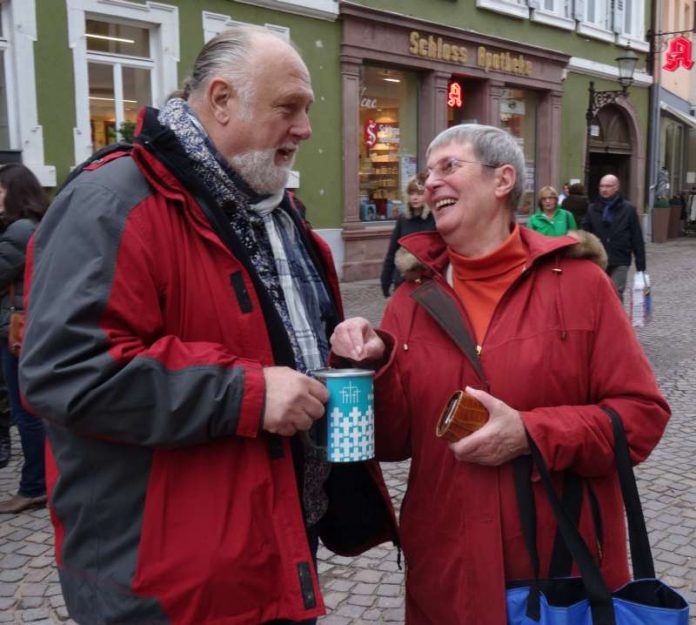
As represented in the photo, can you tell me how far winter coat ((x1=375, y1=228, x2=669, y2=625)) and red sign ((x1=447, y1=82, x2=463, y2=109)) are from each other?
567 inches

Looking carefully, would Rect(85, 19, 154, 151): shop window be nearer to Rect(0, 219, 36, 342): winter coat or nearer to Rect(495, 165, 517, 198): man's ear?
Rect(0, 219, 36, 342): winter coat

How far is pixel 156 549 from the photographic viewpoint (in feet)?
5.25

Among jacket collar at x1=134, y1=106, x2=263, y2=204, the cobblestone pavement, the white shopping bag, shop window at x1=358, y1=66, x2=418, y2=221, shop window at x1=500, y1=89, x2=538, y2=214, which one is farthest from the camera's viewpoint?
shop window at x1=500, y1=89, x2=538, y2=214

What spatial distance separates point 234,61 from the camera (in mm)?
1745

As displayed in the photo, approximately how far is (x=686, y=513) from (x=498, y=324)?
2.93 meters

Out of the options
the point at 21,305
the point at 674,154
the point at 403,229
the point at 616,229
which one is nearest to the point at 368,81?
the point at 616,229

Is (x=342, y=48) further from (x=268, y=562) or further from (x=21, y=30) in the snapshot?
(x=268, y=562)

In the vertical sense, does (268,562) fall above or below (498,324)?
below

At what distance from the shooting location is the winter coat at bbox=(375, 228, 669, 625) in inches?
73.8

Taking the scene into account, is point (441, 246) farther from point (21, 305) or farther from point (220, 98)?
point (21, 305)

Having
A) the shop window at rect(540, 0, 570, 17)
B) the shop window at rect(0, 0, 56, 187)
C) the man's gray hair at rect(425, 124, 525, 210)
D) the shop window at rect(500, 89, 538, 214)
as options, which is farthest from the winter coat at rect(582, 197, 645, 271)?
the shop window at rect(540, 0, 570, 17)

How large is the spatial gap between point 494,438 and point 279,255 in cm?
65

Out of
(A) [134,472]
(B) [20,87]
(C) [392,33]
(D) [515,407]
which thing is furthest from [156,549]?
(C) [392,33]

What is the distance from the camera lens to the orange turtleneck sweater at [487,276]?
2.05 meters
